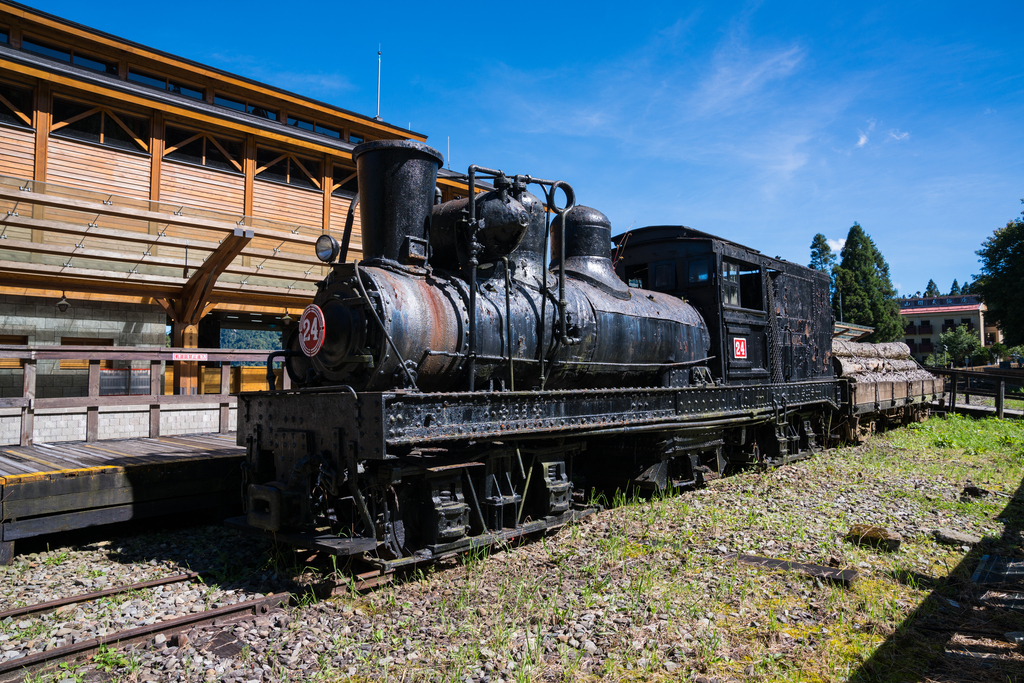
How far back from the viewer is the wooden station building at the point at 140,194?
39.0 feet

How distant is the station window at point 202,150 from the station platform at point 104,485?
962 centimetres

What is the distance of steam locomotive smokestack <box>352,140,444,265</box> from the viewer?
5691 millimetres

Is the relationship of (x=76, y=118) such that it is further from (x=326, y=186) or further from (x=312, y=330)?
(x=312, y=330)

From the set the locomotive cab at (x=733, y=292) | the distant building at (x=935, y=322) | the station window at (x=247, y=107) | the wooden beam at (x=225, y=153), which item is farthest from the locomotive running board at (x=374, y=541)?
the distant building at (x=935, y=322)

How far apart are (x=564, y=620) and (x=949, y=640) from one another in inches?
91.8

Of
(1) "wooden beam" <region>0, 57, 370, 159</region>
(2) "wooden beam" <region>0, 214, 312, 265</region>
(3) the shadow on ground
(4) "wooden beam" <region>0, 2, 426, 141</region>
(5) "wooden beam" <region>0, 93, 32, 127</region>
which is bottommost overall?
(3) the shadow on ground

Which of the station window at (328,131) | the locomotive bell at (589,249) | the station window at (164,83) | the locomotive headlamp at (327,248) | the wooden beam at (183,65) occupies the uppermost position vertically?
the wooden beam at (183,65)

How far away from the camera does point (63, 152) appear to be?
13547 mm

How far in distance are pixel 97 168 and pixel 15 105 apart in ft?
5.88

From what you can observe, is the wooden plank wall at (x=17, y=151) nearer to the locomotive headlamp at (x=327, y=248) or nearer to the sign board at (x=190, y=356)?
the sign board at (x=190, y=356)

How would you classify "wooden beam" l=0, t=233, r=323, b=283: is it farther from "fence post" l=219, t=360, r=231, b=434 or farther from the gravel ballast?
the gravel ballast

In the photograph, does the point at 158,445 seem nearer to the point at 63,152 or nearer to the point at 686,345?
the point at 686,345

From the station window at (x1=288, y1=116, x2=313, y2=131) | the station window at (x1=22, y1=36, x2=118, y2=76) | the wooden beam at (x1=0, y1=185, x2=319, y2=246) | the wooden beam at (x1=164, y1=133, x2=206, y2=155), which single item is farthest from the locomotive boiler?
the station window at (x1=288, y1=116, x2=313, y2=131)

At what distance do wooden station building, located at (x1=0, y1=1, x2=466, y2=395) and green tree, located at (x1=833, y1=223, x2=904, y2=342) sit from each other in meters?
40.0
